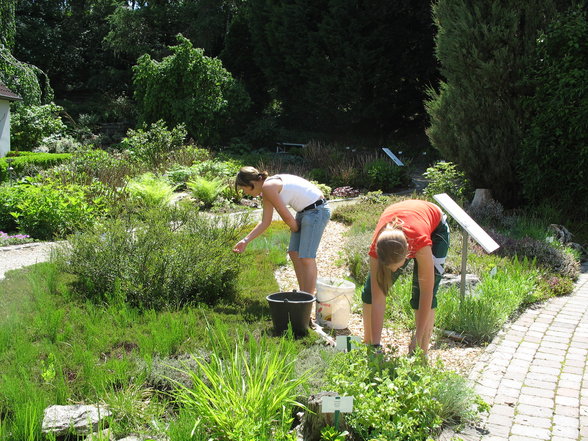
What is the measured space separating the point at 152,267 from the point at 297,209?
1291 mm

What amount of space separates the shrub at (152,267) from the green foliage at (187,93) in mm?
12033

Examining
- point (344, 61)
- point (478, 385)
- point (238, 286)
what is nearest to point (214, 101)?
point (344, 61)

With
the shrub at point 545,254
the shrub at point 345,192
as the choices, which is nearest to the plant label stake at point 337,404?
the shrub at point 545,254

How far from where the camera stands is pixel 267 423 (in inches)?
114

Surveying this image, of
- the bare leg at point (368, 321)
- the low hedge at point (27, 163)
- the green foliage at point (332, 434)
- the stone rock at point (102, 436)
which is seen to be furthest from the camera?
the low hedge at point (27, 163)

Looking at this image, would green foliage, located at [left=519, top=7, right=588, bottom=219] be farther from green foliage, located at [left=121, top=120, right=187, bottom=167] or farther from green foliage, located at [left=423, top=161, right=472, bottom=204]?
green foliage, located at [left=121, top=120, right=187, bottom=167]

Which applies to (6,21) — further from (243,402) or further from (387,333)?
(243,402)

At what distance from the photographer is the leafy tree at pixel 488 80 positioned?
29.0ft

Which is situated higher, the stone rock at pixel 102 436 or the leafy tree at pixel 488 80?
the leafy tree at pixel 488 80

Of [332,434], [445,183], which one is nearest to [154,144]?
[445,183]

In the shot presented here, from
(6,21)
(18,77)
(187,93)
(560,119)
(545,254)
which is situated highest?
(6,21)

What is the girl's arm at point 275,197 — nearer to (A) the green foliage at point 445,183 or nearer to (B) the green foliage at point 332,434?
(B) the green foliage at point 332,434

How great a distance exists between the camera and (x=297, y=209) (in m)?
4.89

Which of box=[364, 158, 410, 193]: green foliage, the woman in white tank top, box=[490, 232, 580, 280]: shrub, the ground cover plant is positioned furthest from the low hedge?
box=[490, 232, 580, 280]: shrub
